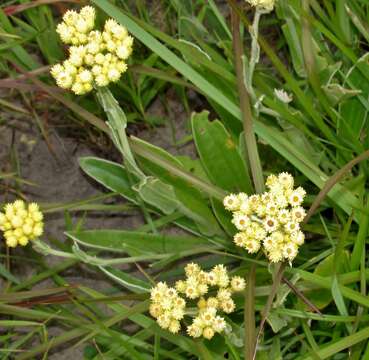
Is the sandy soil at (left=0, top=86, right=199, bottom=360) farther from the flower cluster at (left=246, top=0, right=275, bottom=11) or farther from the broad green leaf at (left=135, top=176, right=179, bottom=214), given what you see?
the flower cluster at (left=246, top=0, right=275, bottom=11)

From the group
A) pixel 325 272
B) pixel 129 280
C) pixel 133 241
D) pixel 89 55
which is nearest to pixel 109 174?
pixel 133 241

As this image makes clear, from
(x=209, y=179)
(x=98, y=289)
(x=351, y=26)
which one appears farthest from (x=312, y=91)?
(x=98, y=289)

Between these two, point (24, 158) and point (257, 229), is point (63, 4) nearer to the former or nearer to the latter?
point (24, 158)

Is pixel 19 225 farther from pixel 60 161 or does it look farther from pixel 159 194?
pixel 60 161

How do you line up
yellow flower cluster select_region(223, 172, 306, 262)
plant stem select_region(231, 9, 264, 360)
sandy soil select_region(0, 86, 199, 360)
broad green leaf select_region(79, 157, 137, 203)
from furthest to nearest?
sandy soil select_region(0, 86, 199, 360) → broad green leaf select_region(79, 157, 137, 203) → plant stem select_region(231, 9, 264, 360) → yellow flower cluster select_region(223, 172, 306, 262)

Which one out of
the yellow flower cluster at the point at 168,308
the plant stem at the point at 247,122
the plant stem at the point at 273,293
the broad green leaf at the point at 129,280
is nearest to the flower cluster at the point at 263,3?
the plant stem at the point at 247,122

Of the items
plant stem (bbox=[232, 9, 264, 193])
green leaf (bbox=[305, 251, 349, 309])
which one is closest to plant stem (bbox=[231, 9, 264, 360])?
plant stem (bbox=[232, 9, 264, 193])
